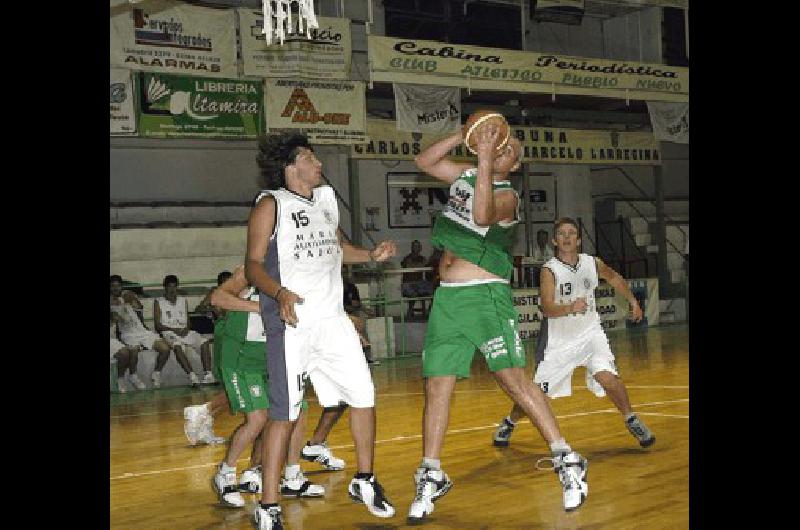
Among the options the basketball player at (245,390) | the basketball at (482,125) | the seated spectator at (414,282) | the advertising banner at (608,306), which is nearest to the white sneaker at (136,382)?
the seated spectator at (414,282)

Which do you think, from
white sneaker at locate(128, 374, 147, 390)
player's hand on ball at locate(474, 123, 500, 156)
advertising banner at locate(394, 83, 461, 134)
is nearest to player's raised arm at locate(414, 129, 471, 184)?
player's hand on ball at locate(474, 123, 500, 156)

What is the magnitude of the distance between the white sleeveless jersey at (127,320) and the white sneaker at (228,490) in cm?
884

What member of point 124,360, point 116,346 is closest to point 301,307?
point 116,346

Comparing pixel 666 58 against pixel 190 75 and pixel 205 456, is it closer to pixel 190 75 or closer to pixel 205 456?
pixel 190 75

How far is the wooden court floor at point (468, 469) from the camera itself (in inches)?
223

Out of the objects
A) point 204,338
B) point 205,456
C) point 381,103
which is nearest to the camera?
point 205,456

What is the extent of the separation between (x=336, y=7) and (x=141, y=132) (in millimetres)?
5407

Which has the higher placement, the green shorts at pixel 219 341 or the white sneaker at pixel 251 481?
the green shorts at pixel 219 341

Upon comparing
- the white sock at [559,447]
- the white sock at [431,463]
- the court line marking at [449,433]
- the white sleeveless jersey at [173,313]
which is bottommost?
the court line marking at [449,433]

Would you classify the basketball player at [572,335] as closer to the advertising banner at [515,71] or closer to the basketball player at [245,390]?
the basketball player at [245,390]

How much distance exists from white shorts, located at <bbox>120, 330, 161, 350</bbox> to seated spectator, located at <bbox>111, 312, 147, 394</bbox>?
69mm
